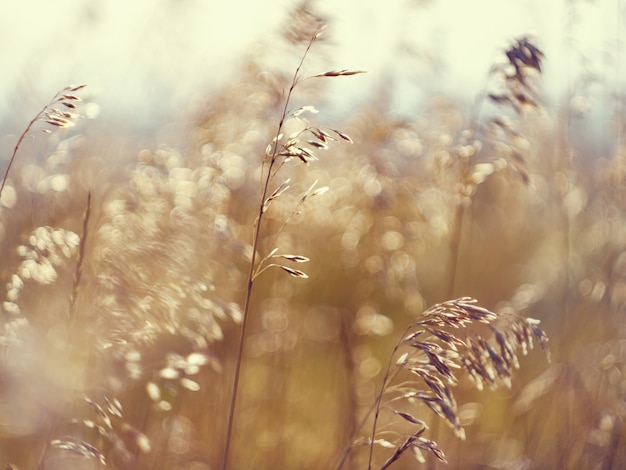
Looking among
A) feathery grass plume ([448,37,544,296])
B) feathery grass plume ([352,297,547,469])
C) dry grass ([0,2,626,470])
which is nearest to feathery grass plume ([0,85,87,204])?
dry grass ([0,2,626,470])

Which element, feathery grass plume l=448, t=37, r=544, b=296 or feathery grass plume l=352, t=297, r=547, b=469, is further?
feathery grass plume l=448, t=37, r=544, b=296

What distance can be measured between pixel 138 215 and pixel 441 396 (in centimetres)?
122

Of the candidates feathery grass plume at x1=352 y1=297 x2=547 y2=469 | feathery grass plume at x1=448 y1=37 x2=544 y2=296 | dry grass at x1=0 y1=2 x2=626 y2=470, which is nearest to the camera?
feathery grass plume at x1=352 y1=297 x2=547 y2=469

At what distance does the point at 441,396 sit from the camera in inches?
57.2

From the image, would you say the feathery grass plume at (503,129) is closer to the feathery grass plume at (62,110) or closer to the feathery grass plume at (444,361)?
the feathery grass plume at (444,361)

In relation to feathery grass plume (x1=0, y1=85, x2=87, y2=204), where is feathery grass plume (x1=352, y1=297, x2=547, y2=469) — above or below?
below

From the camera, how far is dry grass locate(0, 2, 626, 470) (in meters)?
1.75

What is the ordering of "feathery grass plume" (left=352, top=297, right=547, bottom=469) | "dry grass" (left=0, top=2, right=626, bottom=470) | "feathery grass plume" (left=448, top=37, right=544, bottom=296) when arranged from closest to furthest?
"feathery grass plume" (left=352, top=297, right=547, bottom=469), "dry grass" (left=0, top=2, right=626, bottom=470), "feathery grass plume" (left=448, top=37, right=544, bottom=296)

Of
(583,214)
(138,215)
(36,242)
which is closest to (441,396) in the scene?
(36,242)

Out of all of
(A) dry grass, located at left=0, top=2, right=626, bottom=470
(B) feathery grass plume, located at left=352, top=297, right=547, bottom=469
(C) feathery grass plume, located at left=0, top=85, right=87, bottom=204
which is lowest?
(A) dry grass, located at left=0, top=2, right=626, bottom=470

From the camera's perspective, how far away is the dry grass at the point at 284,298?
175cm

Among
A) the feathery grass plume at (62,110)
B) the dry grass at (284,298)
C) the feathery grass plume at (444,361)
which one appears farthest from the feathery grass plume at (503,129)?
the feathery grass plume at (62,110)

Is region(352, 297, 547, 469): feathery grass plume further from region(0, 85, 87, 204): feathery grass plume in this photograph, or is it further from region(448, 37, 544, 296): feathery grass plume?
region(0, 85, 87, 204): feathery grass plume

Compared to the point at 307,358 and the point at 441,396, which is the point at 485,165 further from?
the point at 307,358
